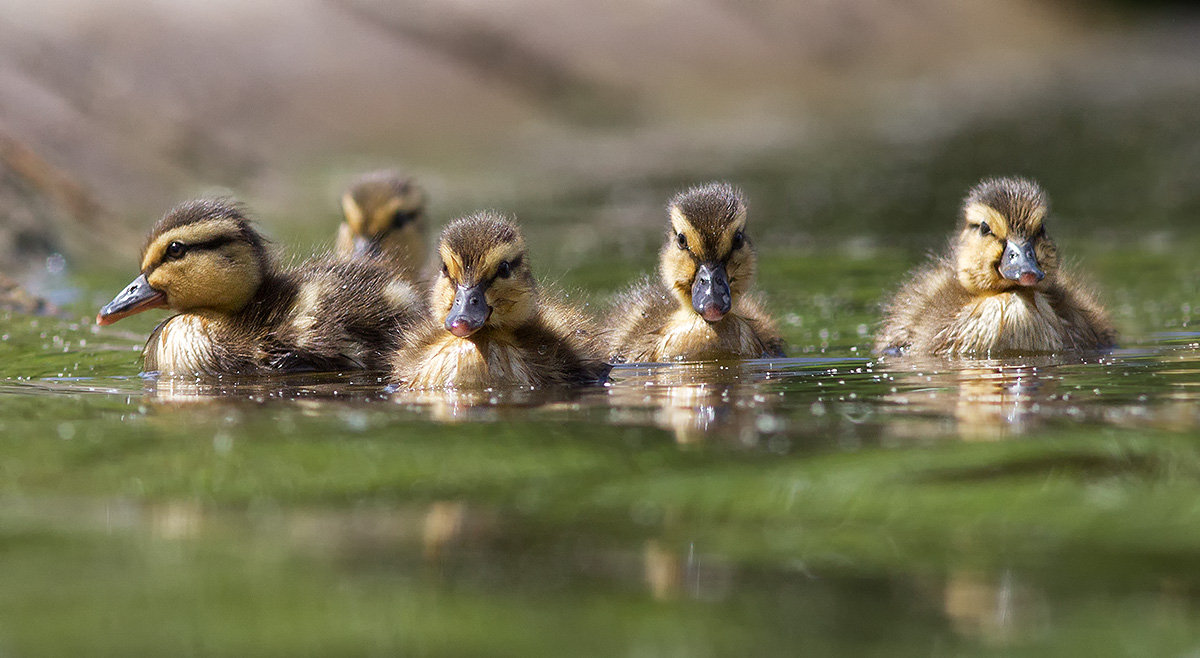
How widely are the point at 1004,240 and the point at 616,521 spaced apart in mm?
3786

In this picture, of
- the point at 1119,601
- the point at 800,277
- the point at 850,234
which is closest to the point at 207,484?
the point at 1119,601

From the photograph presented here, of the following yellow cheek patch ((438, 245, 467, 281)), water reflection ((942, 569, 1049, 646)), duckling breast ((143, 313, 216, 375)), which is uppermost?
yellow cheek patch ((438, 245, 467, 281))

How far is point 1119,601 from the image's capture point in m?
2.74

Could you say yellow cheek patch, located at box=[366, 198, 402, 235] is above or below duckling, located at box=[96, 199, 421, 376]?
above

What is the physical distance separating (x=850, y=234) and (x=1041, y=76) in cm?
1451

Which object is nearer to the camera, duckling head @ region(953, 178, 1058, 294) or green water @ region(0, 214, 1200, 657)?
green water @ region(0, 214, 1200, 657)

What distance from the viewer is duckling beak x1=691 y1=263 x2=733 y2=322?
6336mm

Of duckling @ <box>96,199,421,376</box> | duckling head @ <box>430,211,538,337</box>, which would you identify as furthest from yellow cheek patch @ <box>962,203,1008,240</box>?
duckling @ <box>96,199,421,376</box>

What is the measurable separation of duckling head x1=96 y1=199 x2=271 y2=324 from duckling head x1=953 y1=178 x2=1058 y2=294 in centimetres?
318

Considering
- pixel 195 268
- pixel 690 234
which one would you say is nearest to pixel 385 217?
pixel 195 268

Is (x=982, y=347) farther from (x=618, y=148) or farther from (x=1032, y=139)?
(x=618, y=148)

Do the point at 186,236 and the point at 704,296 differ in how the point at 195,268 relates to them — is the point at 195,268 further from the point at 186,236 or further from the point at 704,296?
the point at 704,296

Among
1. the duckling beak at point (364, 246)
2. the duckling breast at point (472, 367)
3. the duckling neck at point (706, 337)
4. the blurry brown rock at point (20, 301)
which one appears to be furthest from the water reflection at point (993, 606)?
the blurry brown rock at point (20, 301)

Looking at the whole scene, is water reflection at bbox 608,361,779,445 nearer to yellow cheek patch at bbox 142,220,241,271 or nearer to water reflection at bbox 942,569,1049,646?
water reflection at bbox 942,569,1049,646
